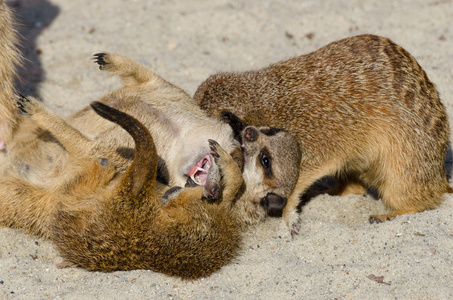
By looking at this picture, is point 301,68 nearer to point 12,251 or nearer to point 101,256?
point 101,256

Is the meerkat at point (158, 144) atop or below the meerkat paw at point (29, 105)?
below

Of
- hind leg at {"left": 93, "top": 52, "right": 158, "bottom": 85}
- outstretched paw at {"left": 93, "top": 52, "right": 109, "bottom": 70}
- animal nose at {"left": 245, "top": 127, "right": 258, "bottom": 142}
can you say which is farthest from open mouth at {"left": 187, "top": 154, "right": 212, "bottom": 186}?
outstretched paw at {"left": 93, "top": 52, "right": 109, "bottom": 70}

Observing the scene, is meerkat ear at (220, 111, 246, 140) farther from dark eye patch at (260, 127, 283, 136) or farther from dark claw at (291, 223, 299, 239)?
dark claw at (291, 223, 299, 239)

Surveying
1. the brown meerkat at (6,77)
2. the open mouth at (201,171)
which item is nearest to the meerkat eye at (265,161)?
the open mouth at (201,171)

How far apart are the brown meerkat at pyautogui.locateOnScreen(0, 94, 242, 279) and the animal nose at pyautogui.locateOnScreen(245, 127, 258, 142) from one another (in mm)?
298

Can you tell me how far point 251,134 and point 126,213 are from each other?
0.99 m

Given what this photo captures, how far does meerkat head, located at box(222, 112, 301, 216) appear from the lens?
345 cm

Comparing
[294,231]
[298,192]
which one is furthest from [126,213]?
[298,192]

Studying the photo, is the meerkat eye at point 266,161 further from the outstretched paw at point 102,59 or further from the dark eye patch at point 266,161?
the outstretched paw at point 102,59

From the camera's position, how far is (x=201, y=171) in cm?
336

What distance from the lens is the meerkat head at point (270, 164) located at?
345cm

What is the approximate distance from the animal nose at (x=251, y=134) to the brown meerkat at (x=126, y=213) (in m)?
0.30

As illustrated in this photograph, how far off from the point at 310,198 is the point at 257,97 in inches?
30.2

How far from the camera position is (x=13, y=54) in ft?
11.7
